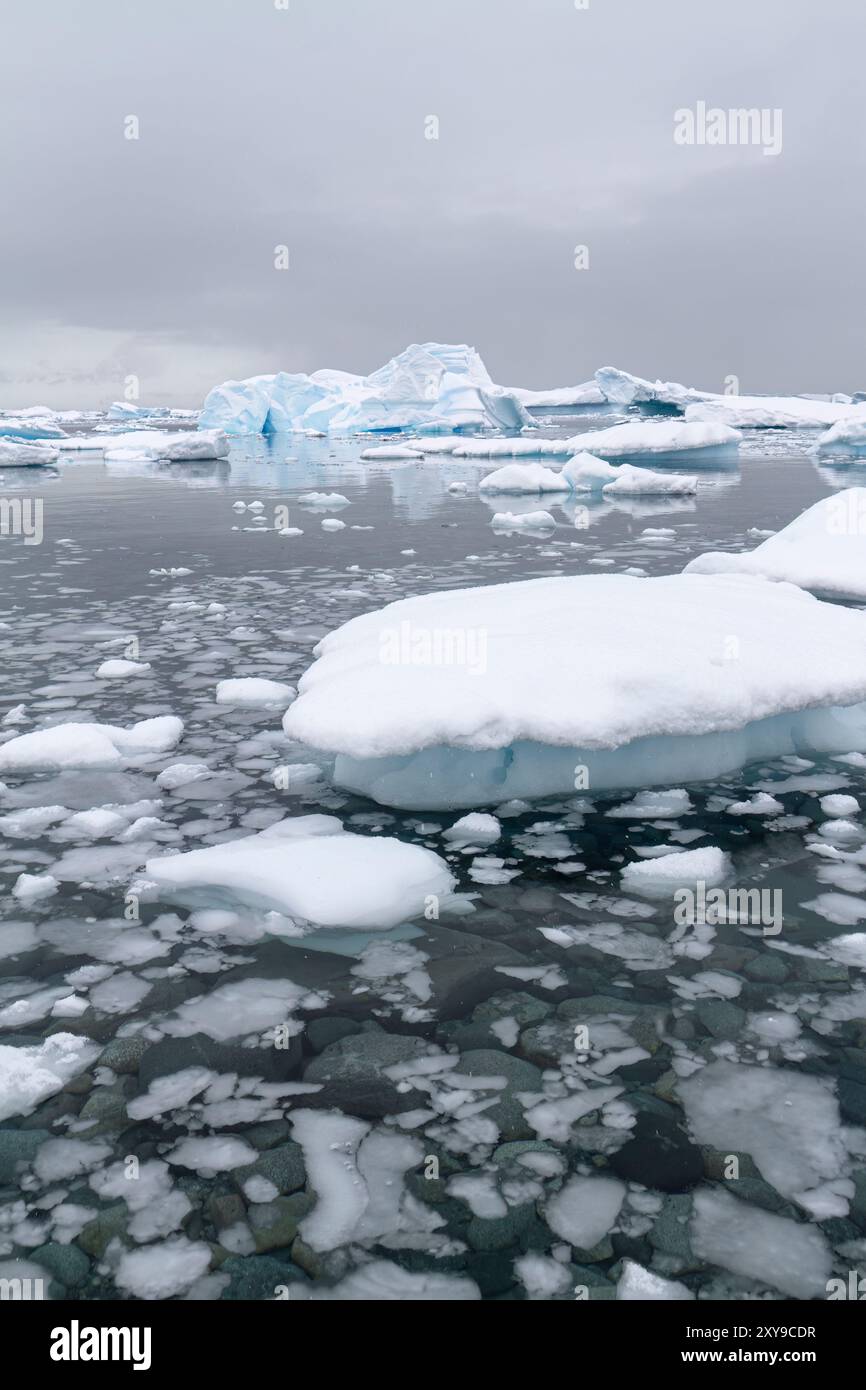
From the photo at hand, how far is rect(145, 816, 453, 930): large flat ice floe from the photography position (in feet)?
10.4

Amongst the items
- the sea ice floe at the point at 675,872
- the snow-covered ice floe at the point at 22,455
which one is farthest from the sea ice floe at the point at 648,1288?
the snow-covered ice floe at the point at 22,455

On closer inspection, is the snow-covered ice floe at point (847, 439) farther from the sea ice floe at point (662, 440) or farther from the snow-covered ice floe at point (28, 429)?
the snow-covered ice floe at point (28, 429)

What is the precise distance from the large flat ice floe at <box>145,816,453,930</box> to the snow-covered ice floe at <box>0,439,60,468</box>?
1123 inches

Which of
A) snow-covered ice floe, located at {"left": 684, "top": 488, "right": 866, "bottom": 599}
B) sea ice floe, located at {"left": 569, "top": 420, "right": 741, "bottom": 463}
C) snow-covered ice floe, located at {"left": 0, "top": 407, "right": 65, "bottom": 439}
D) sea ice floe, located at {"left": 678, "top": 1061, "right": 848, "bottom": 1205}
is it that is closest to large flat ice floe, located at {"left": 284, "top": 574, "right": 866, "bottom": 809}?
sea ice floe, located at {"left": 678, "top": 1061, "right": 848, "bottom": 1205}

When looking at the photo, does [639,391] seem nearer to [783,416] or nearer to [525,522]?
[783,416]

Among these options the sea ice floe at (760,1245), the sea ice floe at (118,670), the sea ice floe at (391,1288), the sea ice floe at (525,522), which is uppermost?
the sea ice floe at (525,522)

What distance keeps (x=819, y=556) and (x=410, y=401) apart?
134ft

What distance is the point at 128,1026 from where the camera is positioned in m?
2.64

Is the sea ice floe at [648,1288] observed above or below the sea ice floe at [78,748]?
below

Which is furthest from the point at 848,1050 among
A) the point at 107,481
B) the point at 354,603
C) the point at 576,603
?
the point at 107,481

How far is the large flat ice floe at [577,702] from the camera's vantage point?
392 centimetres

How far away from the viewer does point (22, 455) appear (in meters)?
28.7

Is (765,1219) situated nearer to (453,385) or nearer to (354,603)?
(354,603)

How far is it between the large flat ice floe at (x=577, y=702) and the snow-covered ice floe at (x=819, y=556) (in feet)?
11.5
